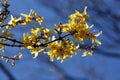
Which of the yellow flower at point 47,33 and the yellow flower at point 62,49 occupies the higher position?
the yellow flower at point 47,33

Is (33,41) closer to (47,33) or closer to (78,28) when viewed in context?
(47,33)

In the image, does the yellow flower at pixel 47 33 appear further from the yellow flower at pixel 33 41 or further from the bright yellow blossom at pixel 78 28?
the bright yellow blossom at pixel 78 28

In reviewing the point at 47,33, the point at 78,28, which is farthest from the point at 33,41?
the point at 78,28

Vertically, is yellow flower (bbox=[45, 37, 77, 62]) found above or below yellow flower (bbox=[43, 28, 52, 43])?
below

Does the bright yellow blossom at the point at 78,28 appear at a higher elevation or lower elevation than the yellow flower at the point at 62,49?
higher

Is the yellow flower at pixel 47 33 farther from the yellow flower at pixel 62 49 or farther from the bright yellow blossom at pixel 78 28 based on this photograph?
the bright yellow blossom at pixel 78 28

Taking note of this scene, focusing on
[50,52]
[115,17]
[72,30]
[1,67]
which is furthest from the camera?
[115,17]

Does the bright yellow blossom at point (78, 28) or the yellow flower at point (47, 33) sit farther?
the yellow flower at point (47, 33)

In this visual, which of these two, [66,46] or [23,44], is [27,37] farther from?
[66,46]

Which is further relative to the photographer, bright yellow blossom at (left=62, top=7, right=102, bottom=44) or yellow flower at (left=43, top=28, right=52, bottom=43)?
yellow flower at (left=43, top=28, right=52, bottom=43)

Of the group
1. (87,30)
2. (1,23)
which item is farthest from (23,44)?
(87,30)

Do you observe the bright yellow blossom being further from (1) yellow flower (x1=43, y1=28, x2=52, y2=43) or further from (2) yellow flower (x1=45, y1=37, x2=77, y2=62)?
(1) yellow flower (x1=43, y1=28, x2=52, y2=43)
